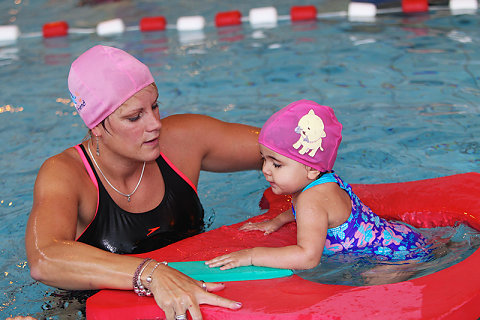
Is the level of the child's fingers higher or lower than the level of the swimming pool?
higher

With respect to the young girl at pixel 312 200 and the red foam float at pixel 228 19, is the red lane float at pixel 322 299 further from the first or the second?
the red foam float at pixel 228 19

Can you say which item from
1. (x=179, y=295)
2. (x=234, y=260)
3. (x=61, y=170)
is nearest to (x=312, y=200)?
(x=234, y=260)

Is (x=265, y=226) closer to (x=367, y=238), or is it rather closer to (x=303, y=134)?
(x=367, y=238)

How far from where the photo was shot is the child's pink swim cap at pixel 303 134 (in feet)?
8.52

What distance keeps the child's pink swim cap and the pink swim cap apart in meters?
0.61

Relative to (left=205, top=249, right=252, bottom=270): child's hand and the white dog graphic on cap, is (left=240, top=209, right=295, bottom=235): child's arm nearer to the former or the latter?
(left=205, top=249, right=252, bottom=270): child's hand

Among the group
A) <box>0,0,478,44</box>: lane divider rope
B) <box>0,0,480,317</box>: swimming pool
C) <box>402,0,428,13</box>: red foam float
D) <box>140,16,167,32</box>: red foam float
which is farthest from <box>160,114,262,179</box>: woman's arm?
<box>140,16,167,32</box>: red foam float

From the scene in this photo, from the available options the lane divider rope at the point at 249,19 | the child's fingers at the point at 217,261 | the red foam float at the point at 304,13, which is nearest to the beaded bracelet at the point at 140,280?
the child's fingers at the point at 217,261

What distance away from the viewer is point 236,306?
7.75 feet

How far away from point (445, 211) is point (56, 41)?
6.40 m

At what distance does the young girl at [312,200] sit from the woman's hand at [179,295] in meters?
0.28

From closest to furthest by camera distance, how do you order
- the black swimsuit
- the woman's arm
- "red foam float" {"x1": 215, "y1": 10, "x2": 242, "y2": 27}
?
the black swimsuit → the woman's arm → "red foam float" {"x1": 215, "y1": 10, "x2": 242, "y2": 27}

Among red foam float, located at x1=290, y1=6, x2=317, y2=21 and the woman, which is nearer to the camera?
the woman

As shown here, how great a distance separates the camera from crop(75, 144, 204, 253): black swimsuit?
9.50 ft
